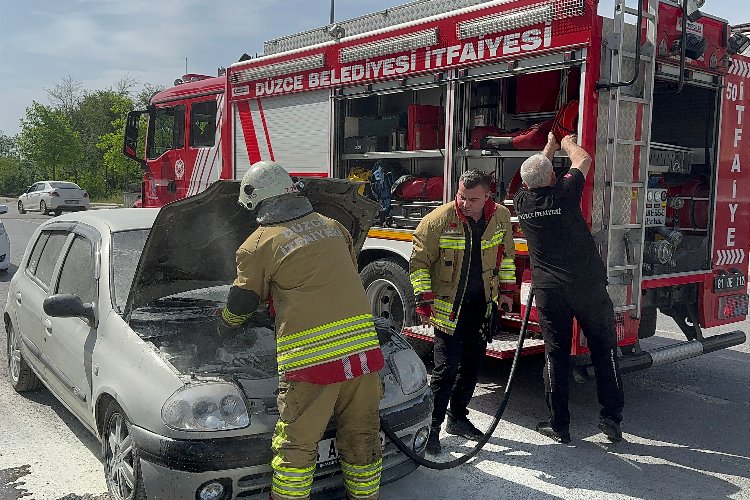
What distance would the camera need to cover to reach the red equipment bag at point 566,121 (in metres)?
4.87

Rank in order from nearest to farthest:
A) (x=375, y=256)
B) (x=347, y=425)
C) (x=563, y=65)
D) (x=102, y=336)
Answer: (x=347, y=425) < (x=102, y=336) < (x=563, y=65) < (x=375, y=256)

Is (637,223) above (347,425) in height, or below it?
above

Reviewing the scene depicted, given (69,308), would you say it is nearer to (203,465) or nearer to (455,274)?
(203,465)

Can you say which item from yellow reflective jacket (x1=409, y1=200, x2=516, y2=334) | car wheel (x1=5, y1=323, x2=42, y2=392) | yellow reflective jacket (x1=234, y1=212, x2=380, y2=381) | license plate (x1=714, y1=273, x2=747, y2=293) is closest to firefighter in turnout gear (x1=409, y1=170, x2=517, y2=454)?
yellow reflective jacket (x1=409, y1=200, x2=516, y2=334)

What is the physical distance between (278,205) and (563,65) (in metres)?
2.70

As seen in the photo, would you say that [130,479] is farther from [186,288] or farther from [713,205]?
[713,205]

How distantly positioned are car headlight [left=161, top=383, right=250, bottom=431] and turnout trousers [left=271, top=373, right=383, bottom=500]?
0.21 m

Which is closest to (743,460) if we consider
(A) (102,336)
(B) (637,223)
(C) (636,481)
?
(C) (636,481)

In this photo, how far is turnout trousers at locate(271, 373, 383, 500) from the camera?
285 centimetres

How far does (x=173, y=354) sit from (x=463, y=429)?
2.09 m

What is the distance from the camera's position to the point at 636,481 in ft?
12.9

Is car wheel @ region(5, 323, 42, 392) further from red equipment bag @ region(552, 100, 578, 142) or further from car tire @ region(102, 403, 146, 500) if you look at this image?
red equipment bag @ region(552, 100, 578, 142)

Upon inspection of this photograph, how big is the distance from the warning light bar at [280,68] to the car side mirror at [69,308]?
12.9 ft

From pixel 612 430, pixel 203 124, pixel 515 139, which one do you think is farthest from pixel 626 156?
pixel 203 124
